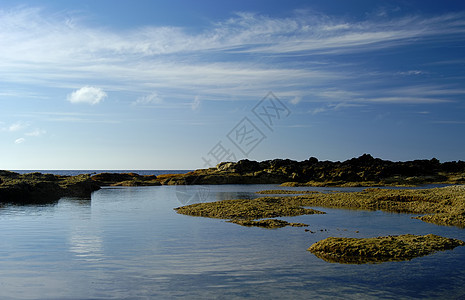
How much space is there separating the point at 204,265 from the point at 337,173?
70675 mm

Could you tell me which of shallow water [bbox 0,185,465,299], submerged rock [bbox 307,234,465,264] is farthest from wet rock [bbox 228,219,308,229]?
submerged rock [bbox 307,234,465,264]

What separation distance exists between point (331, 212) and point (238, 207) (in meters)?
7.96

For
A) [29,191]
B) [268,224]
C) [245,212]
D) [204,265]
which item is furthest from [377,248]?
[29,191]

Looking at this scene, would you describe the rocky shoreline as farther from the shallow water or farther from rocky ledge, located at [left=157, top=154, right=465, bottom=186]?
the shallow water

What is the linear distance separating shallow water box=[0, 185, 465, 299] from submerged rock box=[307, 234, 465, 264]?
0.56 meters

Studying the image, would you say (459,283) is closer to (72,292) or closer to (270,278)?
(270,278)

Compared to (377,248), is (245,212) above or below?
above

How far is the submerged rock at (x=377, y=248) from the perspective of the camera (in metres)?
15.8

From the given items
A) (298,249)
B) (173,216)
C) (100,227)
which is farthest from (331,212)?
(100,227)

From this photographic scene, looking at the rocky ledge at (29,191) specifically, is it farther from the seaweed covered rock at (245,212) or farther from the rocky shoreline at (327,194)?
the seaweed covered rock at (245,212)

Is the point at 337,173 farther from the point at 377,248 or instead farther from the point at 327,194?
the point at 377,248

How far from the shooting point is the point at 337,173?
268 ft

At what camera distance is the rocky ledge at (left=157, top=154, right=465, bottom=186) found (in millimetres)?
78000

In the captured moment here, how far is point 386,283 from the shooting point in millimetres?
12523
